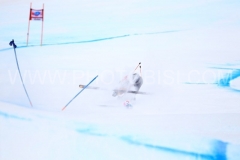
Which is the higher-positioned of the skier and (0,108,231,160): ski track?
the skier

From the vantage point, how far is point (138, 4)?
1.51 m

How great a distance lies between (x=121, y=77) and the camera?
4.75ft

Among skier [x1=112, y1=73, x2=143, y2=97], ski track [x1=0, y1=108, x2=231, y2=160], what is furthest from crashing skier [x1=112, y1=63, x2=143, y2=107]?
ski track [x1=0, y1=108, x2=231, y2=160]

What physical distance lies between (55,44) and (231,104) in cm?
104

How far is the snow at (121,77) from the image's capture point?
129cm

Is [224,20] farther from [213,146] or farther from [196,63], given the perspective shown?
[213,146]

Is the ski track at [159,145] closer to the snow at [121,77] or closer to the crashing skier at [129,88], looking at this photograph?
the snow at [121,77]

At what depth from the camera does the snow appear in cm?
129

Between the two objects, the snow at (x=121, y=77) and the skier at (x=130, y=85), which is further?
the skier at (x=130, y=85)

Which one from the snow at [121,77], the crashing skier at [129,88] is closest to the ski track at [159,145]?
the snow at [121,77]

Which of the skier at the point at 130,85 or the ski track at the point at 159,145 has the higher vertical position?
the skier at the point at 130,85

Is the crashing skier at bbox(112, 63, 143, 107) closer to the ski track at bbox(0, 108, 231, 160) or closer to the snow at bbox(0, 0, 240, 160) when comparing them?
the snow at bbox(0, 0, 240, 160)

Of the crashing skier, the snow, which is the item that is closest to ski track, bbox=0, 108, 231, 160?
the snow

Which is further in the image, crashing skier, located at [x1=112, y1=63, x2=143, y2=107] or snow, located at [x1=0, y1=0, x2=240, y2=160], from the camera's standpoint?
crashing skier, located at [x1=112, y1=63, x2=143, y2=107]
